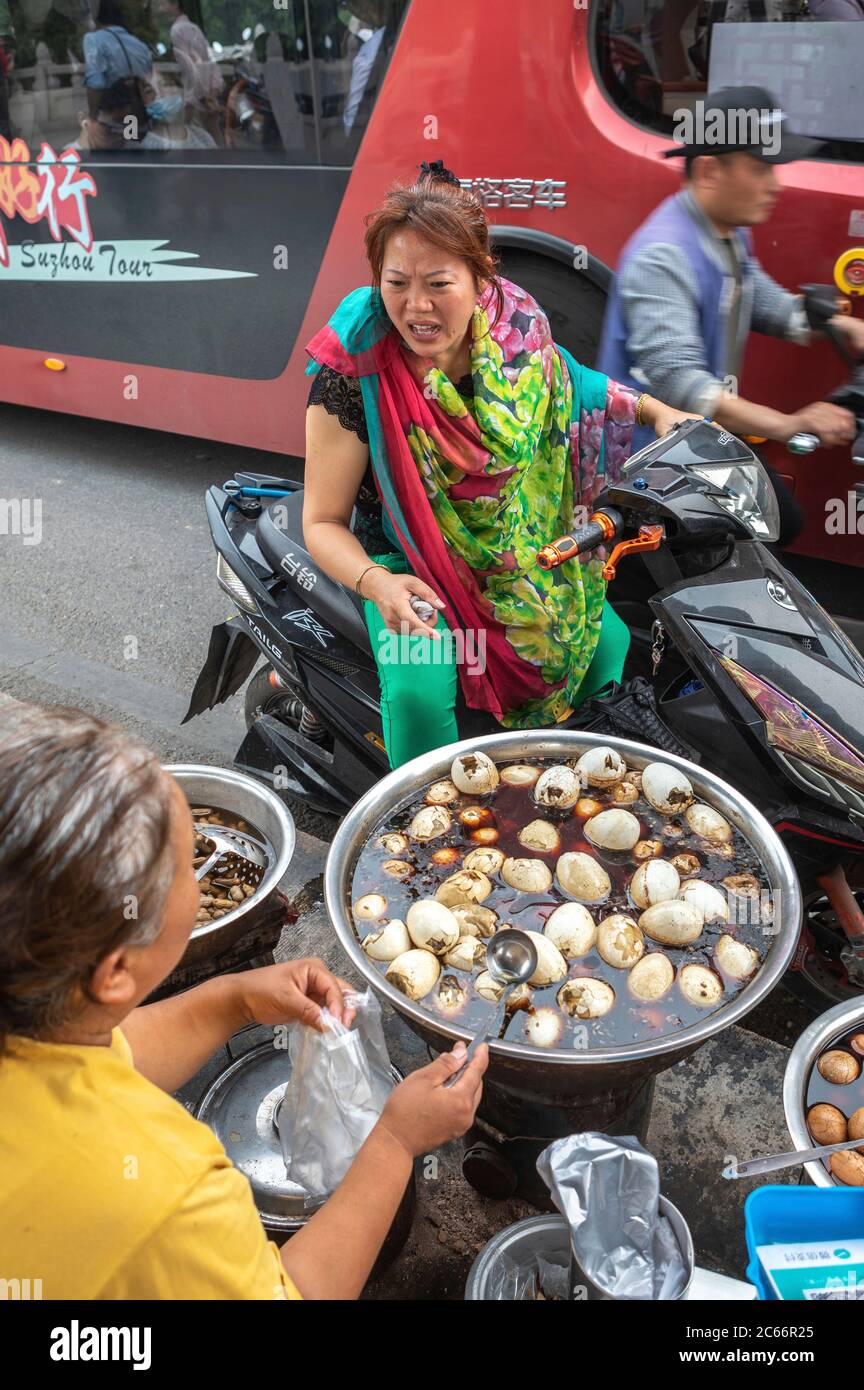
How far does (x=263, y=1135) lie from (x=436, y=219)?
181 cm

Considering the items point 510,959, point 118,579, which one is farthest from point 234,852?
point 118,579

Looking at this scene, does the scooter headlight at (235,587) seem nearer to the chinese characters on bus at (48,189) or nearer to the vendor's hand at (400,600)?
the vendor's hand at (400,600)

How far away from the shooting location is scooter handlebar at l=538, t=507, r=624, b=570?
1849mm

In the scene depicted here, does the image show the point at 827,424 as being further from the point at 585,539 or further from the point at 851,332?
the point at 585,539

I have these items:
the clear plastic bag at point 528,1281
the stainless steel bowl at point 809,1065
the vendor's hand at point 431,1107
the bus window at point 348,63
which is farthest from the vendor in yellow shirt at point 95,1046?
the bus window at point 348,63

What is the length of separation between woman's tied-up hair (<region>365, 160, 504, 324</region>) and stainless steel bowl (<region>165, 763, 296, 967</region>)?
3.78 ft

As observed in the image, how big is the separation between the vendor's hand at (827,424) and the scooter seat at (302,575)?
3.85 ft

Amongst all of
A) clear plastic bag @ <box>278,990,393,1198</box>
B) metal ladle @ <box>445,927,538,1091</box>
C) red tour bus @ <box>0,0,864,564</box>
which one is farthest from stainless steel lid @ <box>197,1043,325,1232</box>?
red tour bus @ <box>0,0,864,564</box>

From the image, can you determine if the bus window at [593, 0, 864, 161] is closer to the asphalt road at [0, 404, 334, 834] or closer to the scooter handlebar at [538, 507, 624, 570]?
the scooter handlebar at [538, 507, 624, 570]

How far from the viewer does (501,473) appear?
2254 millimetres

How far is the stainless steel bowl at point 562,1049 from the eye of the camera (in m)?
1.42

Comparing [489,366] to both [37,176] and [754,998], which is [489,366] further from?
[37,176]

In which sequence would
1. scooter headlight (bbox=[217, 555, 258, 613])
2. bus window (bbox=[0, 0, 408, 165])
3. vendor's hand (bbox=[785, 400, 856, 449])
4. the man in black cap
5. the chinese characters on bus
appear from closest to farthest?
vendor's hand (bbox=[785, 400, 856, 449]), the man in black cap, scooter headlight (bbox=[217, 555, 258, 613]), bus window (bbox=[0, 0, 408, 165]), the chinese characters on bus

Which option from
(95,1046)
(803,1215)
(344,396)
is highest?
(344,396)
